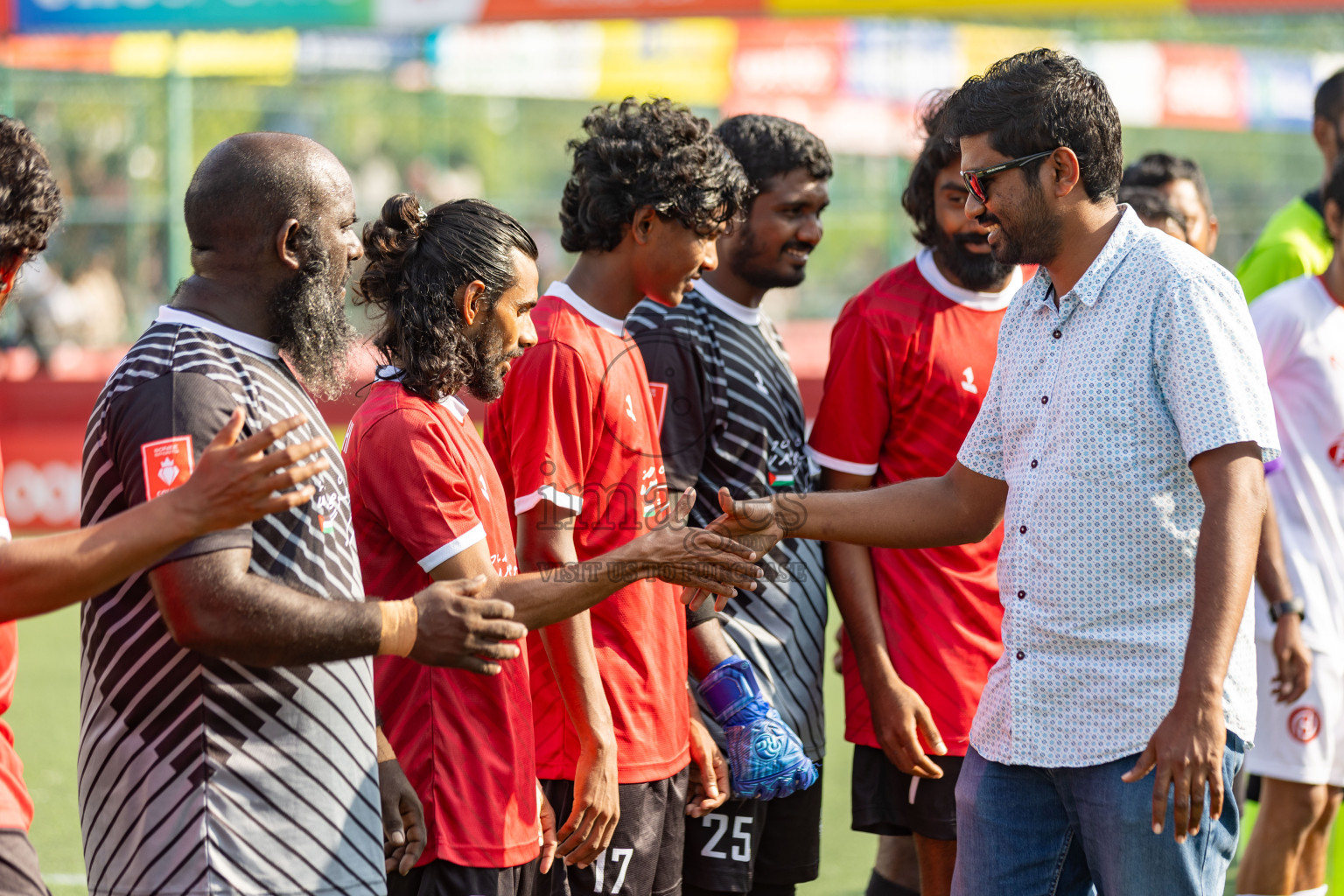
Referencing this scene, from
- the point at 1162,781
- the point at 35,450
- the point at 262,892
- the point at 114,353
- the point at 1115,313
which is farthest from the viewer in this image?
the point at 114,353

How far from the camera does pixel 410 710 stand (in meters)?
3.05

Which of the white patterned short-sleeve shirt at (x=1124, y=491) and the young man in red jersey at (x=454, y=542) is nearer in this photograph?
the white patterned short-sleeve shirt at (x=1124, y=491)

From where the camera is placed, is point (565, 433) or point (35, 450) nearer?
point (565, 433)

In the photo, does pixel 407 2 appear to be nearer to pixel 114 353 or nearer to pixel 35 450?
pixel 114 353

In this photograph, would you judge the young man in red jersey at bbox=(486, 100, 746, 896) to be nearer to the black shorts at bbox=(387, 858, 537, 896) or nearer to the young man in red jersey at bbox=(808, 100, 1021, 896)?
the black shorts at bbox=(387, 858, 537, 896)

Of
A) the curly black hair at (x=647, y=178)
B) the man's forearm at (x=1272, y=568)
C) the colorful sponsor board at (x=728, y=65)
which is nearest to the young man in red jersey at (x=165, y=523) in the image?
the curly black hair at (x=647, y=178)

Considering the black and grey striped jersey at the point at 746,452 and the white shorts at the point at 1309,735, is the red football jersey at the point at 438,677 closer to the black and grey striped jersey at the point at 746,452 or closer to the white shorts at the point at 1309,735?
the black and grey striped jersey at the point at 746,452

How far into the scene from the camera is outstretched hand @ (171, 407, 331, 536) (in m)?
2.26

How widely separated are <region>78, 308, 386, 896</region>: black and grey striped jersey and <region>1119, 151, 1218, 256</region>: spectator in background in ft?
12.4

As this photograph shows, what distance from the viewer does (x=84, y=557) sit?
2213 mm

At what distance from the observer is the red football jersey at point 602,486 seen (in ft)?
11.1

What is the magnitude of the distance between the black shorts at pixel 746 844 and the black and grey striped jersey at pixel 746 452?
0.20 m

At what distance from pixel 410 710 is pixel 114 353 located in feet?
39.7

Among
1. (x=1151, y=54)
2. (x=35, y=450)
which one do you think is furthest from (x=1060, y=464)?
(x=1151, y=54)
